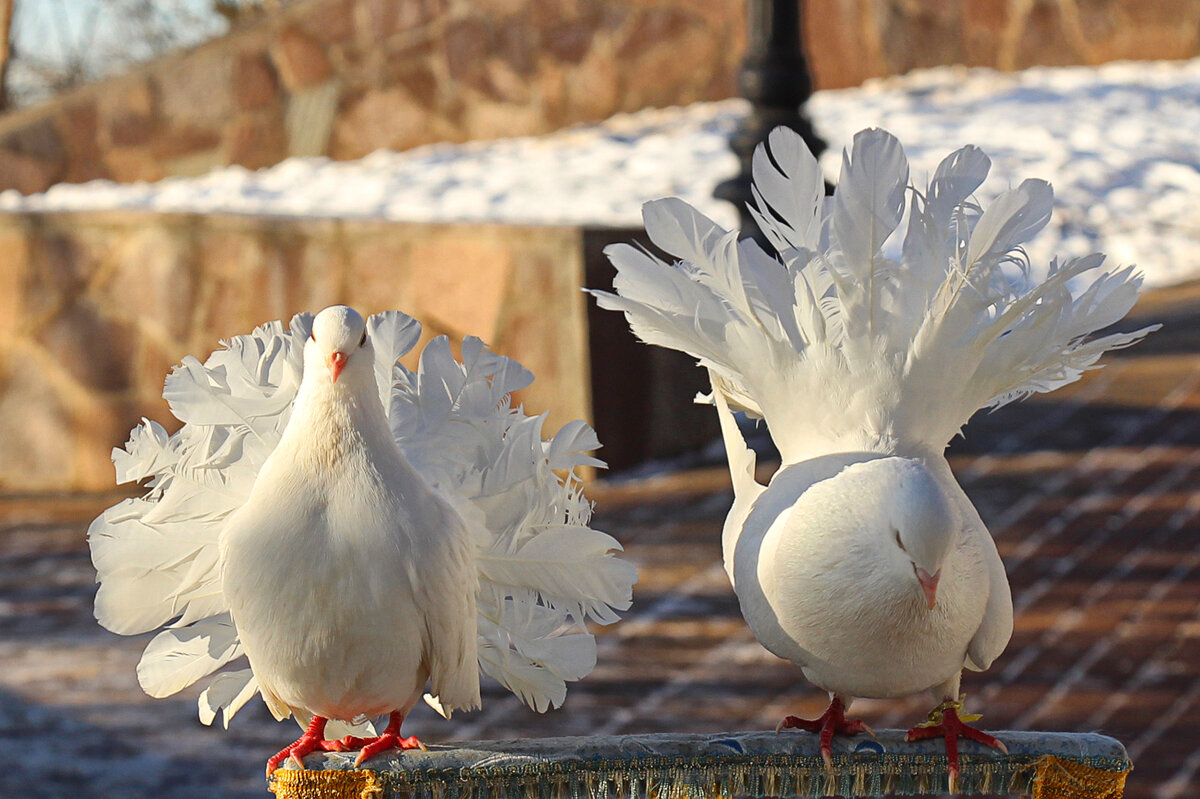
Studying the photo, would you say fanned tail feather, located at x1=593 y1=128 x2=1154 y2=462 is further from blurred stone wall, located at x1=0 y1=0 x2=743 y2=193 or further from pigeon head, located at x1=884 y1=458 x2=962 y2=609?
blurred stone wall, located at x1=0 y1=0 x2=743 y2=193

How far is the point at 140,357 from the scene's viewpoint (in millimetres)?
6258

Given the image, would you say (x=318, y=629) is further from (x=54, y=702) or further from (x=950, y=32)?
(x=950, y=32)

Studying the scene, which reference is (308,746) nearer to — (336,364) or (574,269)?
(336,364)

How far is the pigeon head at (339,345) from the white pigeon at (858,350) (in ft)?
1.26

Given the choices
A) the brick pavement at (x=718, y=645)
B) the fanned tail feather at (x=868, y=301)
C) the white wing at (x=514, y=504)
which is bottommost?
Result: the brick pavement at (x=718, y=645)

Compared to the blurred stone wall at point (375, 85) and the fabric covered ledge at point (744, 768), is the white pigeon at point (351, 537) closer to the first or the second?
the fabric covered ledge at point (744, 768)

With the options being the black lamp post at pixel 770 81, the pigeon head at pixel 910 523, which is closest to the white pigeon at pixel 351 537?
the pigeon head at pixel 910 523

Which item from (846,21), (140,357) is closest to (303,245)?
(140,357)

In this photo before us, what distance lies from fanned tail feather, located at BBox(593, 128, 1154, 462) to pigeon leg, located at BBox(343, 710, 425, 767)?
67 centimetres

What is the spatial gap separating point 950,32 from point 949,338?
8943 millimetres

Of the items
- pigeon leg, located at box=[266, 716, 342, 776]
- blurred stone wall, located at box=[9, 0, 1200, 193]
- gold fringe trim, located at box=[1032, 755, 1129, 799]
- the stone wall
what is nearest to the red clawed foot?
gold fringe trim, located at box=[1032, 755, 1129, 799]

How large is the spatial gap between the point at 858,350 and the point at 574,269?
12.3ft

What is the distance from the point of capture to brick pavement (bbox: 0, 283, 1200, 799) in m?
3.75

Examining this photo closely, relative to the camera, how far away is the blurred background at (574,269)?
4.04 m
